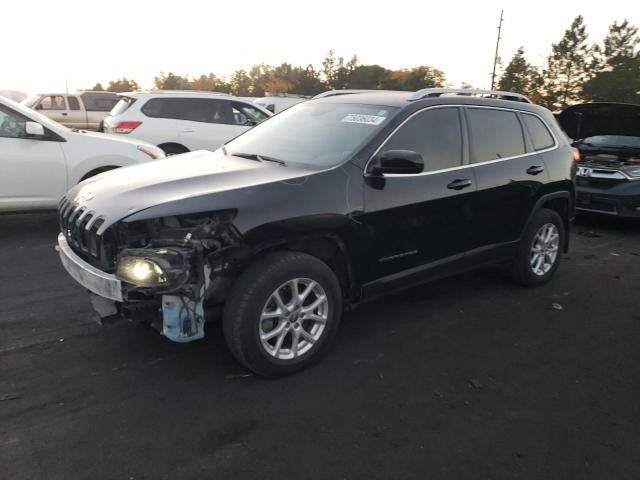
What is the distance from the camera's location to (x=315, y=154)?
376cm

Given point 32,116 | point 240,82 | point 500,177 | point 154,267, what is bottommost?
point 154,267

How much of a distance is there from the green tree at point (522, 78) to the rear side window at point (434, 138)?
45868 mm

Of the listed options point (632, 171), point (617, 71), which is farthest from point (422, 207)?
point (617, 71)

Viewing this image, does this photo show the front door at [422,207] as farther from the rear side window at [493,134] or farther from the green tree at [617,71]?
the green tree at [617,71]

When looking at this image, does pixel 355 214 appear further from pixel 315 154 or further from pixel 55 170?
pixel 55 170

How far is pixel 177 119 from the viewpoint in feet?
32.2

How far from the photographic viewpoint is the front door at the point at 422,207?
11.9 feet

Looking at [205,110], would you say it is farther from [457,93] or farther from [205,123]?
[457,93]

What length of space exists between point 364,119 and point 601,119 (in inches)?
252

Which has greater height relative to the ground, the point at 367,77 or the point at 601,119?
the point at 367,77

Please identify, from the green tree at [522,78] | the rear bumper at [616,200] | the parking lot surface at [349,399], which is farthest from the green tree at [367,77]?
the parking lot surface at [349,399]

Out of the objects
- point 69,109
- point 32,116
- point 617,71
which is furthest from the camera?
point 617,71

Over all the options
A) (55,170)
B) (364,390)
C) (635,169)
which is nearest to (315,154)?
(364,390)

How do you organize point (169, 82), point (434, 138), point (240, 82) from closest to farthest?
point (434, 138) → point (240, 82) → point (169, 82)
